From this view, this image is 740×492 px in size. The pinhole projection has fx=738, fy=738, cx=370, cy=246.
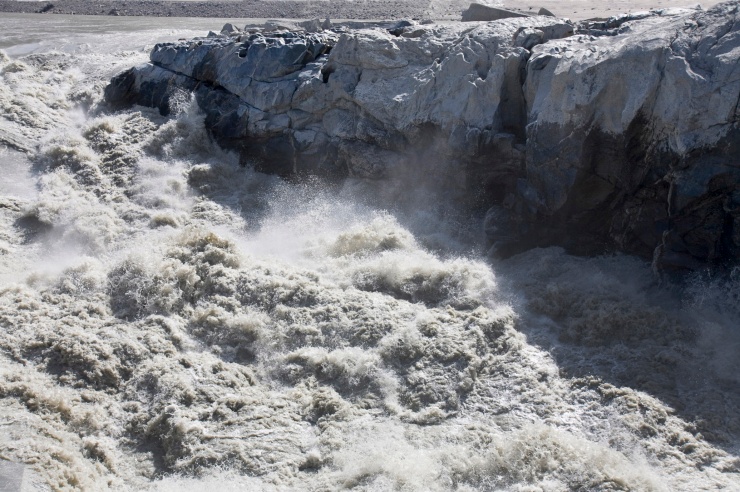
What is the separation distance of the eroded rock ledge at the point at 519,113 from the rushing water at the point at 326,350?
A: 481mm

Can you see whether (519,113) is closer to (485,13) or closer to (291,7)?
(485,13)

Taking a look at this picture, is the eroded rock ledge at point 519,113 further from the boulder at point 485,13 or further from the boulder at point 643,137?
the boulder at point 485,13

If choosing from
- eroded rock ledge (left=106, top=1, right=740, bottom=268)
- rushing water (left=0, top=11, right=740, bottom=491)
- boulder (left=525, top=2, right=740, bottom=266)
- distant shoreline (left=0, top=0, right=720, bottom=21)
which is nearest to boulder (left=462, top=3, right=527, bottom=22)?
eroded rock ledge (left=106, top=1, right=740, bottom=268)

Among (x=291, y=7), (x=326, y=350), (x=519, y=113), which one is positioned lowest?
(x=326, y=350)

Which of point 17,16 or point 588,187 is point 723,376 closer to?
point 588,187

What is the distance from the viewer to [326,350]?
755 centimetres

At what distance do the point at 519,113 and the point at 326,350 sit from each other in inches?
160

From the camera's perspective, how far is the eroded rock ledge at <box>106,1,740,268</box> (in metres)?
7.73

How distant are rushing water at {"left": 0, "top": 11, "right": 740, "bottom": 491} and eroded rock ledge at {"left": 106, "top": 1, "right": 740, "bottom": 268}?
481mm

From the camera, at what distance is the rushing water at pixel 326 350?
6.17m

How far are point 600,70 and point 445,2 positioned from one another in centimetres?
1012

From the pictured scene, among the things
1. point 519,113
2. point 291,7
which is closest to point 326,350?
point 519,113

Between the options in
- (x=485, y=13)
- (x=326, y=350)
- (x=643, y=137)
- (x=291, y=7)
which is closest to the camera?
(x=326, y=350)

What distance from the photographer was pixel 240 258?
8.85 m
